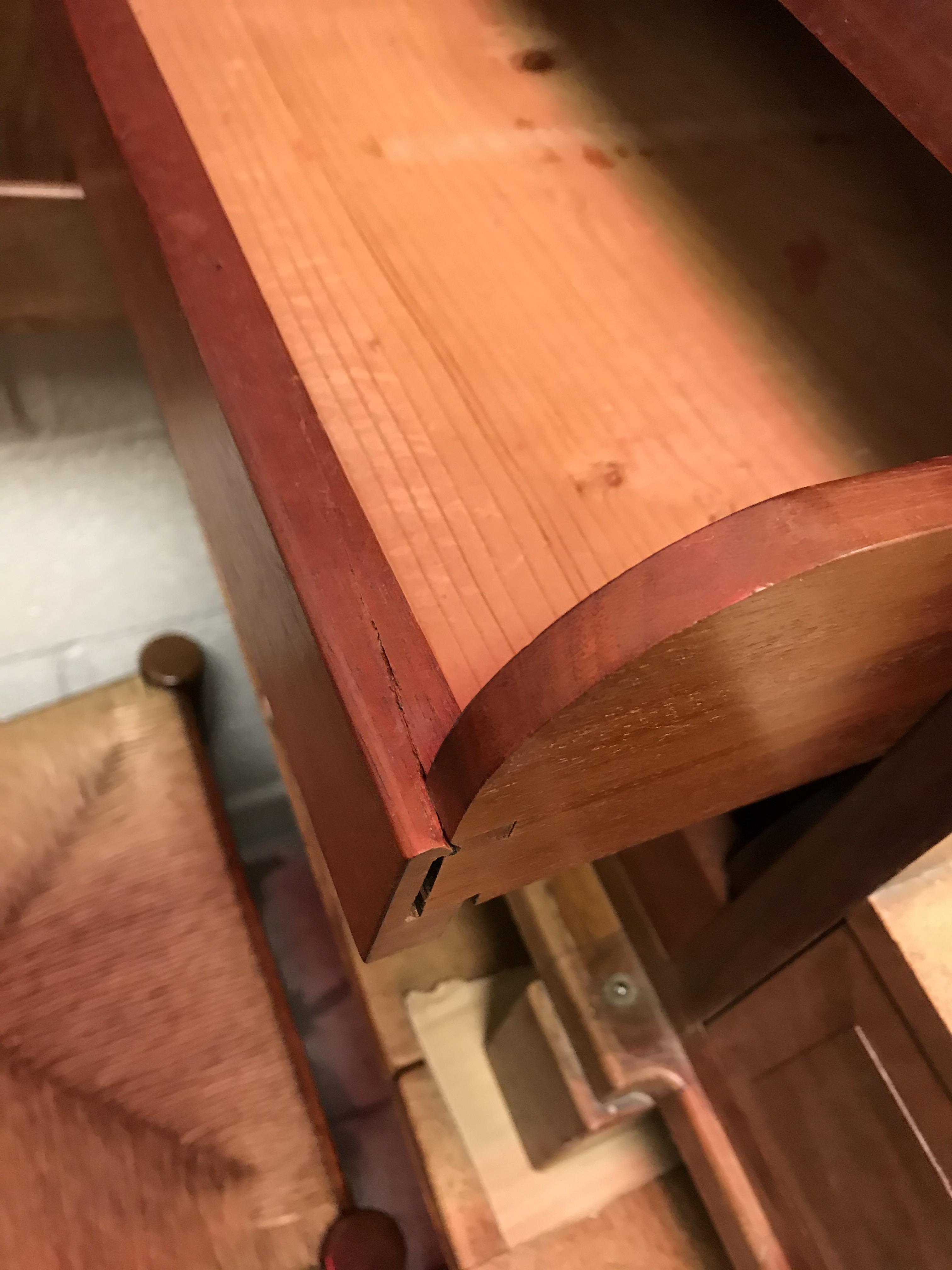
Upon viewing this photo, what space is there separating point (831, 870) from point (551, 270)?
27 cm

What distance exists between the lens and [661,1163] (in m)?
0.64

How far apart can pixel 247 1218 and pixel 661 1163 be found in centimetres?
32

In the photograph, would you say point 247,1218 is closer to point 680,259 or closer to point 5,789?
point 5,789

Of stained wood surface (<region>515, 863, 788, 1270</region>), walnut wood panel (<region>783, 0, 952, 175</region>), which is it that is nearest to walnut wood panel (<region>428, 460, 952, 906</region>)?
walnut wood panel (<region>783, 0, 952, 175</region>)

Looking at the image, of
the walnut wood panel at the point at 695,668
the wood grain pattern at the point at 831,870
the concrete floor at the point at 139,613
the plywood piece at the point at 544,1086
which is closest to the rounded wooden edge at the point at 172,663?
the concrete floor at the point at 139,613

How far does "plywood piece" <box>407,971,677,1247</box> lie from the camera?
628 mm

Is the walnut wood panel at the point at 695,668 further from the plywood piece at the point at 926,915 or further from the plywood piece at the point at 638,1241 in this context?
the plywood piece at the point at 638,1241

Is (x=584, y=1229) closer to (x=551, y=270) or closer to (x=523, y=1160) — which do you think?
(x=523, y=1160)

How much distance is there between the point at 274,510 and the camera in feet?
0.79

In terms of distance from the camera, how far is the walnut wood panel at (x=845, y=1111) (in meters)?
0.37

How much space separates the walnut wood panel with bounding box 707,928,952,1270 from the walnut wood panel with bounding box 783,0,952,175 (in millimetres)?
318

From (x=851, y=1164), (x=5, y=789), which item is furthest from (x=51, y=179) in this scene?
(x=851, y=1164)

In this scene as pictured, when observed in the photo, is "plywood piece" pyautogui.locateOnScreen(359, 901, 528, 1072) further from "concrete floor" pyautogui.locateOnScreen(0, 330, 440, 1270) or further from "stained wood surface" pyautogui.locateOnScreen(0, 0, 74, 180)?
"stained wood surface" pyautogui.locateOnScreen(0, 0, 74, 180)

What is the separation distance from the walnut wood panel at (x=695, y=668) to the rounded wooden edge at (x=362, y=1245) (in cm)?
57
